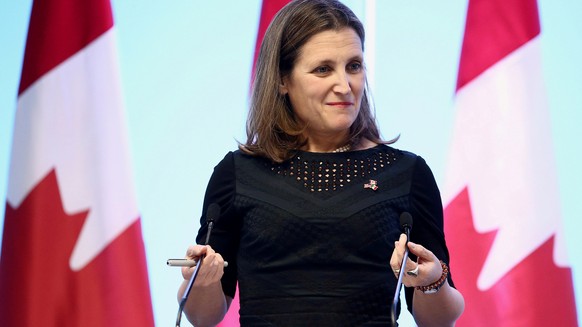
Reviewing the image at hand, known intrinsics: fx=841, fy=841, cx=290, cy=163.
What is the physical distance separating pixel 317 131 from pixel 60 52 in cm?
129

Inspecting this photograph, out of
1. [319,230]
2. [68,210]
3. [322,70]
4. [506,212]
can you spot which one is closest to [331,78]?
[322,70]

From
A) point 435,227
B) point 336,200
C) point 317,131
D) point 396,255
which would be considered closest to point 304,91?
point 317,131

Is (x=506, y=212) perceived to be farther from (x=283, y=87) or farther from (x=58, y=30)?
(x=58, y=30)

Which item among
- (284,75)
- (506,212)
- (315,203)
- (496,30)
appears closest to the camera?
(315,203)

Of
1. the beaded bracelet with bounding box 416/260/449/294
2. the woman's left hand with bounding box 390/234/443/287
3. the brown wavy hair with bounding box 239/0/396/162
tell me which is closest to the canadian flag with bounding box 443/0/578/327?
the brown wavy hair with bounding box 239/0/396/162

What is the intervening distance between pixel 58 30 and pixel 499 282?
1.65 m

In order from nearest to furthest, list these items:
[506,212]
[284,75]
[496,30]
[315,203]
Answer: [315,203]
[284,75]
[506,212]
[496,30]

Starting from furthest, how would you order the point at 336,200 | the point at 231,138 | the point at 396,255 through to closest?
the point at 231,138 → the point at 336,200 → the point at 396,255

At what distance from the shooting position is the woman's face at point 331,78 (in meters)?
1.73

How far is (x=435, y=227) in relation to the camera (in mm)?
1734

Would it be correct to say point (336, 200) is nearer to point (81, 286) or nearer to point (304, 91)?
point (304, 91)

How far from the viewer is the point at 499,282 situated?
2629mm

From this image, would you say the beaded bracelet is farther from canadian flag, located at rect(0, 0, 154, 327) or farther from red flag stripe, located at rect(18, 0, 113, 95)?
red flag stripe, located at rect(18, 0, 113, 95)

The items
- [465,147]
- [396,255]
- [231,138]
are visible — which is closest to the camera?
[396,255]
